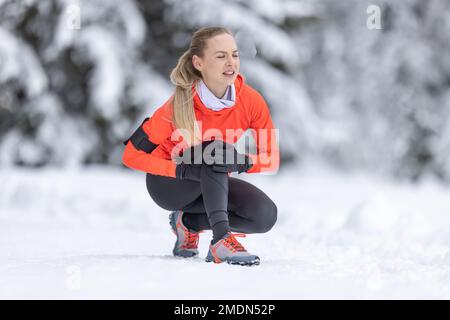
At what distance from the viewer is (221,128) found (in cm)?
331

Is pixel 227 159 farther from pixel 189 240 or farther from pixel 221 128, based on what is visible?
pixel 189 240

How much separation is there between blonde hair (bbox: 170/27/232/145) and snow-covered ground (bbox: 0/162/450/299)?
0.58 m

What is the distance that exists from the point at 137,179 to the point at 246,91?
6.30 m

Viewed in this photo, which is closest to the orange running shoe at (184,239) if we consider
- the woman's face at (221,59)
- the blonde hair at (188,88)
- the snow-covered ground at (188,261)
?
→ the snow-covered ground at (188,261)

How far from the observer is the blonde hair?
3217 mm

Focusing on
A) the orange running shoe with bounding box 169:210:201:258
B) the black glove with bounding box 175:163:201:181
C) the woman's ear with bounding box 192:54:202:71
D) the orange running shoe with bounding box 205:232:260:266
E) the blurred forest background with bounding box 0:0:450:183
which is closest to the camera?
the orange running shoe with bounding box 205:232:260:266

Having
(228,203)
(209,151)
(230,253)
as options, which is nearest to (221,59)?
(209,151)

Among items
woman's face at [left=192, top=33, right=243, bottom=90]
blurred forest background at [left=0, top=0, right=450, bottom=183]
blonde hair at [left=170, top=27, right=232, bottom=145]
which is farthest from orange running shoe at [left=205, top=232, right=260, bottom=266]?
blurred forest background at [left=0, top=0, right=450, bottom=183]

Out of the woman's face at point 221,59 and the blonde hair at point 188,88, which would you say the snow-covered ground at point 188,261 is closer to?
the blonde hair at point 188,88

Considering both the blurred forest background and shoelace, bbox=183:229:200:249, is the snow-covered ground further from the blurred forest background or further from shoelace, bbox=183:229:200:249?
the blurred forest background

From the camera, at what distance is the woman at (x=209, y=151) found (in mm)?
3143

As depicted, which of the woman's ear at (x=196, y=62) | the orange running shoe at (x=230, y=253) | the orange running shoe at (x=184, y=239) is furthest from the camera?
the orange running shoe at (x=184, y=239)

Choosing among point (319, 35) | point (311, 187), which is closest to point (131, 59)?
point (311, 187)

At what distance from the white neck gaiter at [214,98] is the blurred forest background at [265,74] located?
602cm
